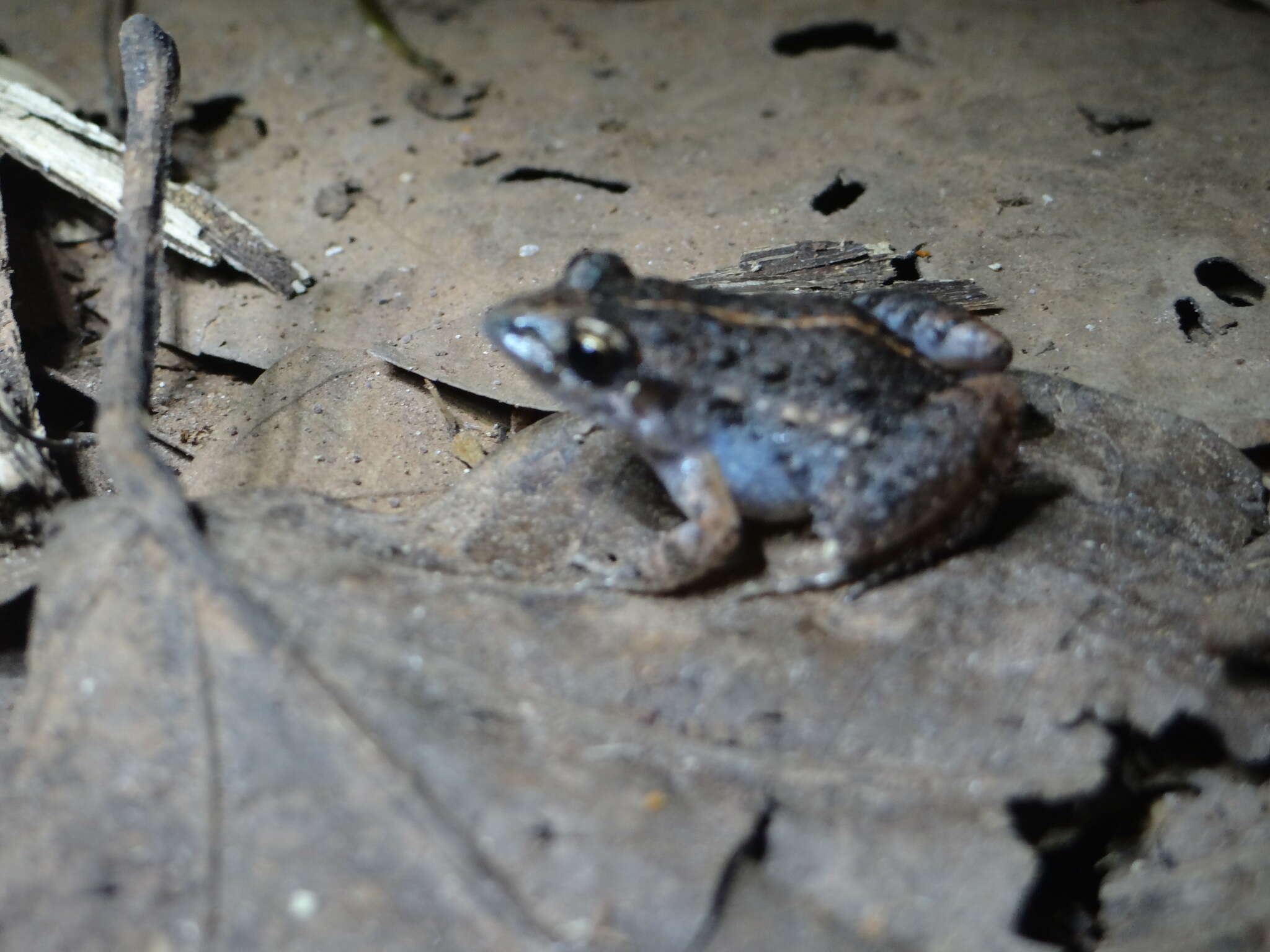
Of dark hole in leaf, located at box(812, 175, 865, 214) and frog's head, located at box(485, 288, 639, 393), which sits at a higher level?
frog's head, located at box(485, 288, 639, 393)

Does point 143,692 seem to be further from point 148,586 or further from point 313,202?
point 313,202

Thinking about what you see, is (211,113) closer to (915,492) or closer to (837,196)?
(837,196)

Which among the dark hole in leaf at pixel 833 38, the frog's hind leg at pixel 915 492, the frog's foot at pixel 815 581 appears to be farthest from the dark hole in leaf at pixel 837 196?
the frog's foot at pixel 815 581

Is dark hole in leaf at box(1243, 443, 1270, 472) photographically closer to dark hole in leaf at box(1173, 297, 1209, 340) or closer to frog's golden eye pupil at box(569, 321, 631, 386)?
Answer: dark hole in leaf at box(1173, 297, 1209, 340)

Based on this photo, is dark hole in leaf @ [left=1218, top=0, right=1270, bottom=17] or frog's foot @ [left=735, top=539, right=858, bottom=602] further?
dark hole in leaf @ [left=1218, top=0, right=1270, bottom=17]

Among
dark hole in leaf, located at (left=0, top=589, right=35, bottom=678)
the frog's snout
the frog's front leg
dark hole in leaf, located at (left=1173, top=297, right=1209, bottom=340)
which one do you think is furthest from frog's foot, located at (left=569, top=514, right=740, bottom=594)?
dark hole in leaf, located at (left=1173, top=297, right=1209, bottom=340)

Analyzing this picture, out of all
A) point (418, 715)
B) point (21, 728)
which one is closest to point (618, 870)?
point (418, 715)
